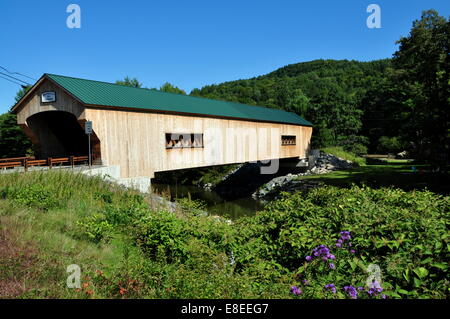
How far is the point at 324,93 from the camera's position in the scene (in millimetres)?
38844

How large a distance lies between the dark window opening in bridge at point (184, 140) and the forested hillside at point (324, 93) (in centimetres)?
2195

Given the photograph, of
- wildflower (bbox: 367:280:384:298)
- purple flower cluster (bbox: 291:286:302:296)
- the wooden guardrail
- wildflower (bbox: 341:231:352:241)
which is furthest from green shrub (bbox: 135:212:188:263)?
the wooden guardrail

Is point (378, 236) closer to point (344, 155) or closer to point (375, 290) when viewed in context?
point (375, 290)

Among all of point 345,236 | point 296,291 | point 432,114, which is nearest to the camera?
point 296,291

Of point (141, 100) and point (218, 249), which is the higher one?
point (141, 100)

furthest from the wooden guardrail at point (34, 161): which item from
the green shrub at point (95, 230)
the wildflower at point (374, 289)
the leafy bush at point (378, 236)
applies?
the wildflower at point (374, 289)

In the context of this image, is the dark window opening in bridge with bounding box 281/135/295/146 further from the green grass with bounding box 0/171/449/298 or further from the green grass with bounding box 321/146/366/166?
the green grass with bounding box 0/171/449/298

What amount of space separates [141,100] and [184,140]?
3.15 meters

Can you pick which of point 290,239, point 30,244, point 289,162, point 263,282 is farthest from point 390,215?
point 289,162

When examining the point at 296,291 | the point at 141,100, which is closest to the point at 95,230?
the point at 296,291

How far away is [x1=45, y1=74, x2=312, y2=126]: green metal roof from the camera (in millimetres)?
12328

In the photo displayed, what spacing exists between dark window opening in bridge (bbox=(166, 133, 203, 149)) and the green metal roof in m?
1.32

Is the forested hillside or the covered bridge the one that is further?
the forested hillside

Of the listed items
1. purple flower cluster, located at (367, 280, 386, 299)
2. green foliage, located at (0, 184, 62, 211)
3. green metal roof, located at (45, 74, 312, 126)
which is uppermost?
green metal roof, located at (45, 74, 312, 126)
